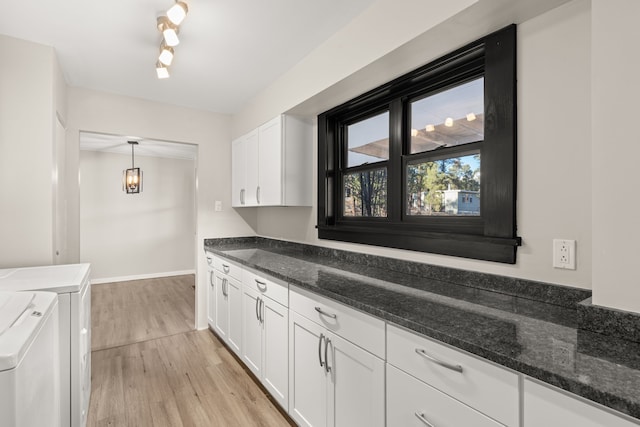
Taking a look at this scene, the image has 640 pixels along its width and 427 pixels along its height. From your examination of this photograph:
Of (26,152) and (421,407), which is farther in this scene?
(26,152)

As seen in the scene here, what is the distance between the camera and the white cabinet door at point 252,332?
2268 mm

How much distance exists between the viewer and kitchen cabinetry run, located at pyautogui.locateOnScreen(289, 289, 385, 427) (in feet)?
4.27

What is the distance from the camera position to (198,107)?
3525mm

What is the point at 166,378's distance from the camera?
2486 millimetres

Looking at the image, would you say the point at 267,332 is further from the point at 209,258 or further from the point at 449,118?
the point at 449,118

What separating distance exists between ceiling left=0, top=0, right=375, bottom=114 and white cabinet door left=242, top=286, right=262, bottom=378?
1744 mm

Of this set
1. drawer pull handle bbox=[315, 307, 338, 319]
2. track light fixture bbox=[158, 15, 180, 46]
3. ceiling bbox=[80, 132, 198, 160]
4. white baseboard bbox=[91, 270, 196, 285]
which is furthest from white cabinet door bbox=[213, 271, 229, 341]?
white baseboard bbox=[91, 270, 196, 285]

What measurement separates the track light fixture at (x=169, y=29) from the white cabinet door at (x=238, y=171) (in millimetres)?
1240

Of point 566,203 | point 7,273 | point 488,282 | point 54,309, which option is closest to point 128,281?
point 7,273

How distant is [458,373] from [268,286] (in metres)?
1.37

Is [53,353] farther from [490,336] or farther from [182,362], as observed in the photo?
[490,336]

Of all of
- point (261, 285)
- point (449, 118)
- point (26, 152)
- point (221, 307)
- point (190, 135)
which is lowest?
point (221, 307)

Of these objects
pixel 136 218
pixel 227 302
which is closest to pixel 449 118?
pixel 227 302

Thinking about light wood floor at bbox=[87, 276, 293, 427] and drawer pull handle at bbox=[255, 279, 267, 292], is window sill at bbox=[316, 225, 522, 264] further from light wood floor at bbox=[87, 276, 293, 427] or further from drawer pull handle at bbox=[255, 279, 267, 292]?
light wood floor at bbox=[87, 276, 293, 427]
